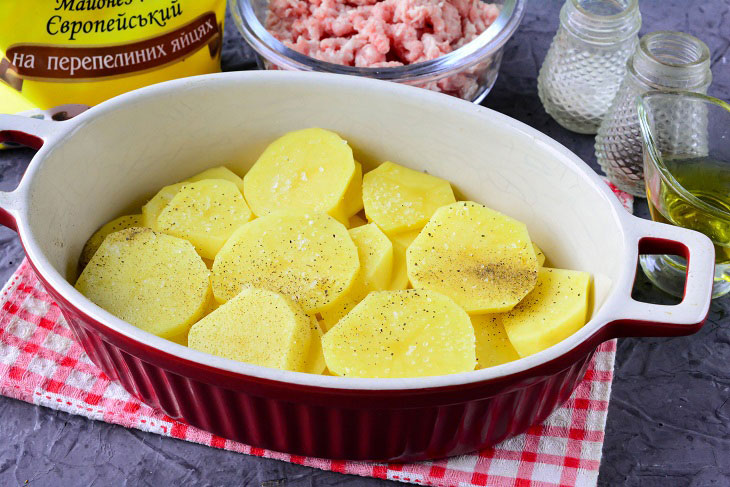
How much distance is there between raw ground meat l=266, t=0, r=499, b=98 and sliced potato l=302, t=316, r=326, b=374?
0.54m

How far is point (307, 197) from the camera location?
1193 mm

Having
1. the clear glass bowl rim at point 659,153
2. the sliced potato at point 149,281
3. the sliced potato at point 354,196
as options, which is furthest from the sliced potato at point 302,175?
the clear glass bowl rim at point 659,153

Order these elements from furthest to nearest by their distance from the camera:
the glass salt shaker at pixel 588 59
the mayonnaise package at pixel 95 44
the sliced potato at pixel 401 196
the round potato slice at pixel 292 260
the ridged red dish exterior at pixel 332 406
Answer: the glass salt shaker at pixel 588 59 → the mayonnaise package at pixel 95 44 → the sliced potato at pixel 401 196 → the round potato slice at pixel 292 260 → the ridged red dish exterior at pixel 332 406

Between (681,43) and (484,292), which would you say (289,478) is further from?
(681,43)

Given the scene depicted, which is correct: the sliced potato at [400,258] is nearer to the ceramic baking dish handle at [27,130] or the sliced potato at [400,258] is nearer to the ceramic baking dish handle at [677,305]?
the ceramic baking dish handle at [677,305]

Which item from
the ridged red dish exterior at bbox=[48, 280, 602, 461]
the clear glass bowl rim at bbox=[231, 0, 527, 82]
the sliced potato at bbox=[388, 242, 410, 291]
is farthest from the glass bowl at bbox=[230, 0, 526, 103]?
the ridged red dish exterior at bbox=[48, 280, 602, 461]

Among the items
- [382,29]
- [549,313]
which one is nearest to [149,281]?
[549,313]

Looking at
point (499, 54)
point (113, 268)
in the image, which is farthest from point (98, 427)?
point (499, 54)

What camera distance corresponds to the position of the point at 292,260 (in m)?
1.09

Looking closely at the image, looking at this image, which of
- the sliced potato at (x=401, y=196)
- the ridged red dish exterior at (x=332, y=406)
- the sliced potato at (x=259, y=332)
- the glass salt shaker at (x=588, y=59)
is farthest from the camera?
the glass salt shaker at (x=588, y=59)

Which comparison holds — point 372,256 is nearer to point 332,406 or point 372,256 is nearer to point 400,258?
point 400,258

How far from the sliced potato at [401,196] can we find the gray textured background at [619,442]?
1.13 ft

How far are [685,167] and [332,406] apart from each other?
29.4 inches

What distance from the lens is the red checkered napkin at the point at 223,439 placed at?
1006 millimetres
